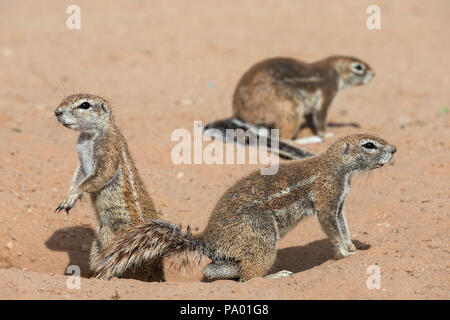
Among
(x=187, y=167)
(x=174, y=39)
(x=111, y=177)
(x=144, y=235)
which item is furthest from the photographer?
(x=174, y=39)

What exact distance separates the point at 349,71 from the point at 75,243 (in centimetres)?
593

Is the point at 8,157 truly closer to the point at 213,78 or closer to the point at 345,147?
the point at 345,147

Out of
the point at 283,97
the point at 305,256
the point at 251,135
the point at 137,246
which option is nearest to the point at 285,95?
the point at 283,97

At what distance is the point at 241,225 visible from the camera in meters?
6.09

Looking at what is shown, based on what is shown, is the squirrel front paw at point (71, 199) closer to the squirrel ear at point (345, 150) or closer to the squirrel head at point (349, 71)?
the squirrel ear at point (345, 150)

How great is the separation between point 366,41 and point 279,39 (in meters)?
2.24

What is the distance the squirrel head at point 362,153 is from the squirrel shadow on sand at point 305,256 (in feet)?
3.04

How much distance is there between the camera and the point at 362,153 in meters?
6.64

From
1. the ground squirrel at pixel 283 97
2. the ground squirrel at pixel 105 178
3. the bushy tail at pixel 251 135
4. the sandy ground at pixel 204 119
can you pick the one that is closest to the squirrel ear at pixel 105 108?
the ground squirrel at pixel 105 178

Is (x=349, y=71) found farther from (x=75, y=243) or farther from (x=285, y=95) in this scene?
(x=75, y=243)

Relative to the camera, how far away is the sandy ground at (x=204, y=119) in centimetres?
583

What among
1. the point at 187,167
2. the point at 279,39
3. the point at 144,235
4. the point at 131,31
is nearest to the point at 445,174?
the point at 187,167

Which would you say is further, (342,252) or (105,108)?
(105,108)

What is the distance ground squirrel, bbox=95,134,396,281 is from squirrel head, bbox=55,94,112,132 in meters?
1.21
